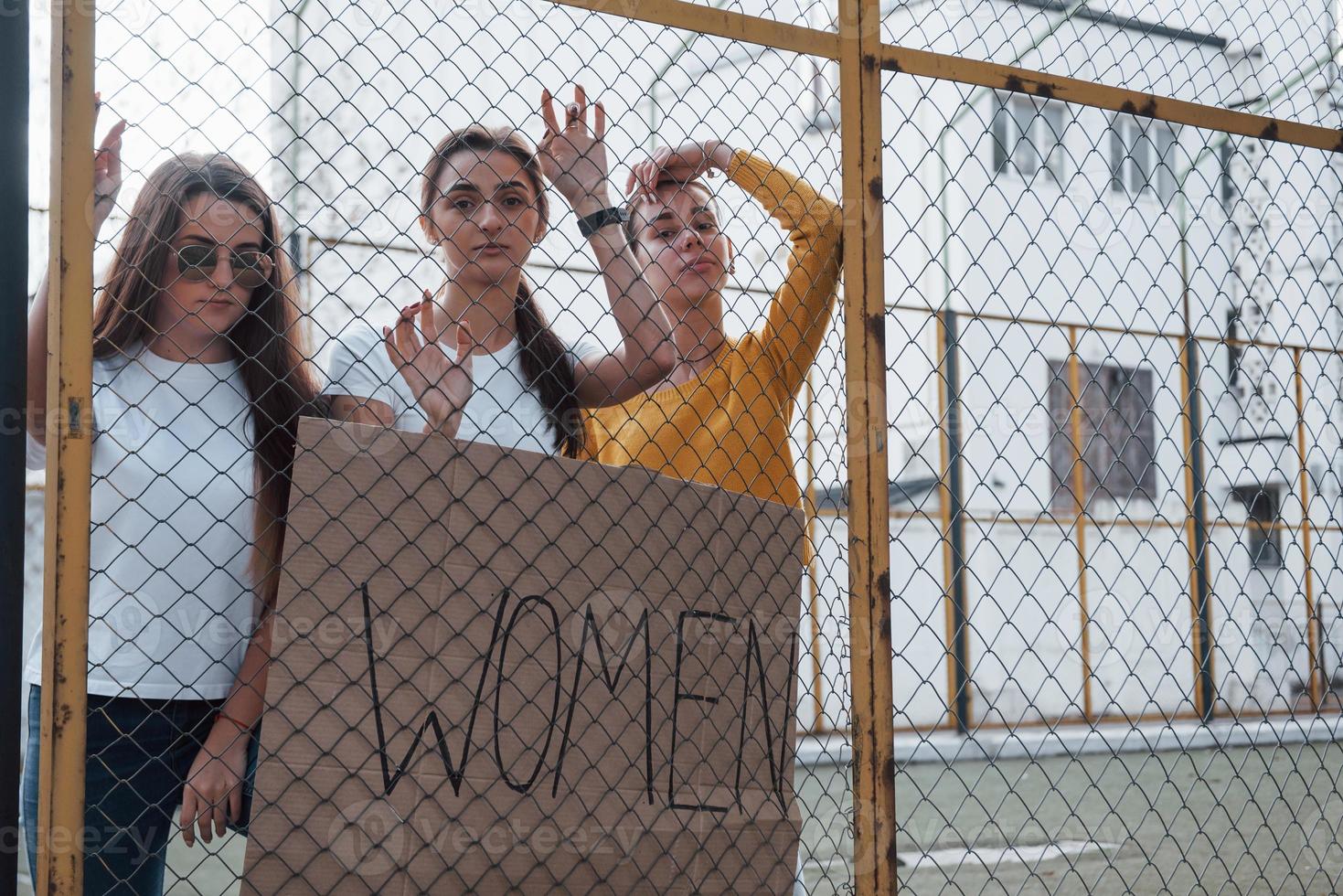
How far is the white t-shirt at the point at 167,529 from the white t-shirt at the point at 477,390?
14 cm

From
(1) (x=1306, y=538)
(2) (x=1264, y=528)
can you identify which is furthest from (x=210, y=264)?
(2) (x=1264, y=528)

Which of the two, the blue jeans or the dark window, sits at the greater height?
the dark window

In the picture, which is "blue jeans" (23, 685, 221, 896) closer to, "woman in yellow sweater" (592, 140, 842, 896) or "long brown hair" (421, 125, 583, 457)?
"long brown hair" (421, 125, 583, 457)

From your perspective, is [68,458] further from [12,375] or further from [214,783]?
[214,783]

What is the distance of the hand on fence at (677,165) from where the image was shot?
1.91 meters

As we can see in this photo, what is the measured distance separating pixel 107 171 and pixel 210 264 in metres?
0.15

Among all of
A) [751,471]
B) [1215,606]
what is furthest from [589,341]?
[1215,606]

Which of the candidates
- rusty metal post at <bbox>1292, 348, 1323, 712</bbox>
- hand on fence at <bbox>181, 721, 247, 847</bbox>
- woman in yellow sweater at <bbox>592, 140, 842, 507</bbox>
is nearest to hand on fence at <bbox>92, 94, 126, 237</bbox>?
hand on fence at <bbox>181, 721, 247, 847</bbox>

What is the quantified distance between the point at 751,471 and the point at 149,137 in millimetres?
934

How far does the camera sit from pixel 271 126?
571 centimetres

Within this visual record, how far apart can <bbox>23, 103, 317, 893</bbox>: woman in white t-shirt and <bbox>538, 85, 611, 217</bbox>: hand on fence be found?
39cm

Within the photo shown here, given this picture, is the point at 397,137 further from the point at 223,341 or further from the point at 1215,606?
the point at 1215,606

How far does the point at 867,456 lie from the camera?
1793 mm

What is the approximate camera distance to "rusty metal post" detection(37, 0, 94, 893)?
1.34 metres
